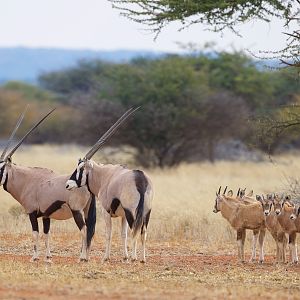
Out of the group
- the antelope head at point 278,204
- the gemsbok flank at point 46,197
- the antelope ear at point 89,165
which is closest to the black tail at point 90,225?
the gemsbok flank at point 46,197

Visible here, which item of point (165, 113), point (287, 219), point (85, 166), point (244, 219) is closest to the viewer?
point (287, 219)

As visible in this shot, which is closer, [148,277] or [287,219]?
[148,277]

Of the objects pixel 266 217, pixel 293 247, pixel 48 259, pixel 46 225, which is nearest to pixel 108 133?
pixel 46 225

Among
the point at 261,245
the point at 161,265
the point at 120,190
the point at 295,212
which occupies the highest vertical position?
the point at 120,190

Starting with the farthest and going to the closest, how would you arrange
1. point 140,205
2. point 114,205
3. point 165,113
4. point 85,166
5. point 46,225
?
point 165,113 < point 85,166 < point 46,225 < point 114,205 < point 140,205

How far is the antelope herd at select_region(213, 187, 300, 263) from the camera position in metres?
13.4

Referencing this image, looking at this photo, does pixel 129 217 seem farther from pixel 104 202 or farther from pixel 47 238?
pixel 47 238

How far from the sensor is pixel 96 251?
15.1m

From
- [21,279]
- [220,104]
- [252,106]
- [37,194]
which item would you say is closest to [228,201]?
[37,194]

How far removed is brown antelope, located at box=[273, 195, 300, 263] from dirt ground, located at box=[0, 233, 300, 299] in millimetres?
392

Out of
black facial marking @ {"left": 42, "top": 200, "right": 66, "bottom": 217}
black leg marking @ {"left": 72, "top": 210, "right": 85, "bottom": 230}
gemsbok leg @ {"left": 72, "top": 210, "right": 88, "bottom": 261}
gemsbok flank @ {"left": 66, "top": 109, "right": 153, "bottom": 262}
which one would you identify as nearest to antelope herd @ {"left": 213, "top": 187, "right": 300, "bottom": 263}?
gemsbok flank @ {"left": 66, "top": 109, "right": 153, "bottom": 262}

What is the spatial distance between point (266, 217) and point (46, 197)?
3177mm

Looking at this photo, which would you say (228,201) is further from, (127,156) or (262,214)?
(127,156)

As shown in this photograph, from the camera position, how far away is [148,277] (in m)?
11.3
